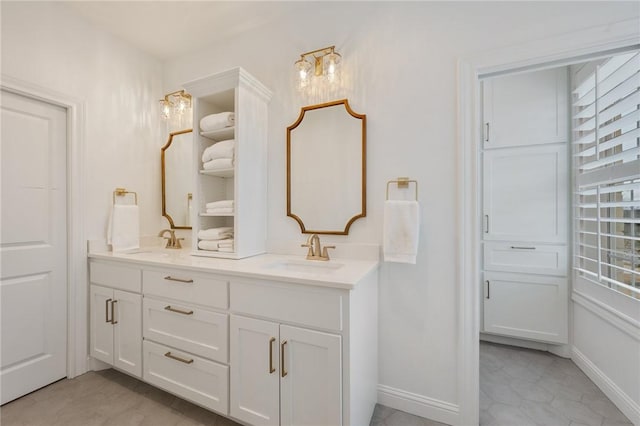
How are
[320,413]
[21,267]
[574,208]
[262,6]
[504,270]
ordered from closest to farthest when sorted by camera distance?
[320,413]
[21,267]
[262,6]
[574,208]
[504,270]

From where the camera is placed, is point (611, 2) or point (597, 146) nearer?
point (611, 2)

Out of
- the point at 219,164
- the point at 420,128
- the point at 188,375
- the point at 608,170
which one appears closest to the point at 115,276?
the point at 188,375

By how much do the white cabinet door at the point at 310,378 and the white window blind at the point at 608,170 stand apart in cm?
176

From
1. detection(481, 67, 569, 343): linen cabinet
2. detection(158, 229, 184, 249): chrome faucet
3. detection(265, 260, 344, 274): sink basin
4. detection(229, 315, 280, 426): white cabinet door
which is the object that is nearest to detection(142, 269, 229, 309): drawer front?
detection(229, 315, 280, 426): white cabinet door

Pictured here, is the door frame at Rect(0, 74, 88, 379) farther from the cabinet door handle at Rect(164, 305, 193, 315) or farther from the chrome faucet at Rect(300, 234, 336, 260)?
the chrome faucet at Rect(300, 234, 336, 260)

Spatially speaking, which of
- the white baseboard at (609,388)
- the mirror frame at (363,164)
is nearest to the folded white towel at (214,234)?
the mirror frame at (363,164)

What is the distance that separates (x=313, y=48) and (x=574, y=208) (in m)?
2.35

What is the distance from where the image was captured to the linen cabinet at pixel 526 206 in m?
2.23

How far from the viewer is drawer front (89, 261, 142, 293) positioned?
1.79 metres

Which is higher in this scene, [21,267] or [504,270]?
[21,267]

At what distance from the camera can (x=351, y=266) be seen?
158 centimetres

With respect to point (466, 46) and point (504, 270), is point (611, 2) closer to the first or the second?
point (466, 46)

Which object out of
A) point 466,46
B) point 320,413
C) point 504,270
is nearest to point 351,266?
point 320,413

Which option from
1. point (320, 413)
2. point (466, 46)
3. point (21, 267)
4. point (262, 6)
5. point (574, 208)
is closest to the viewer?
point (320, 413)
